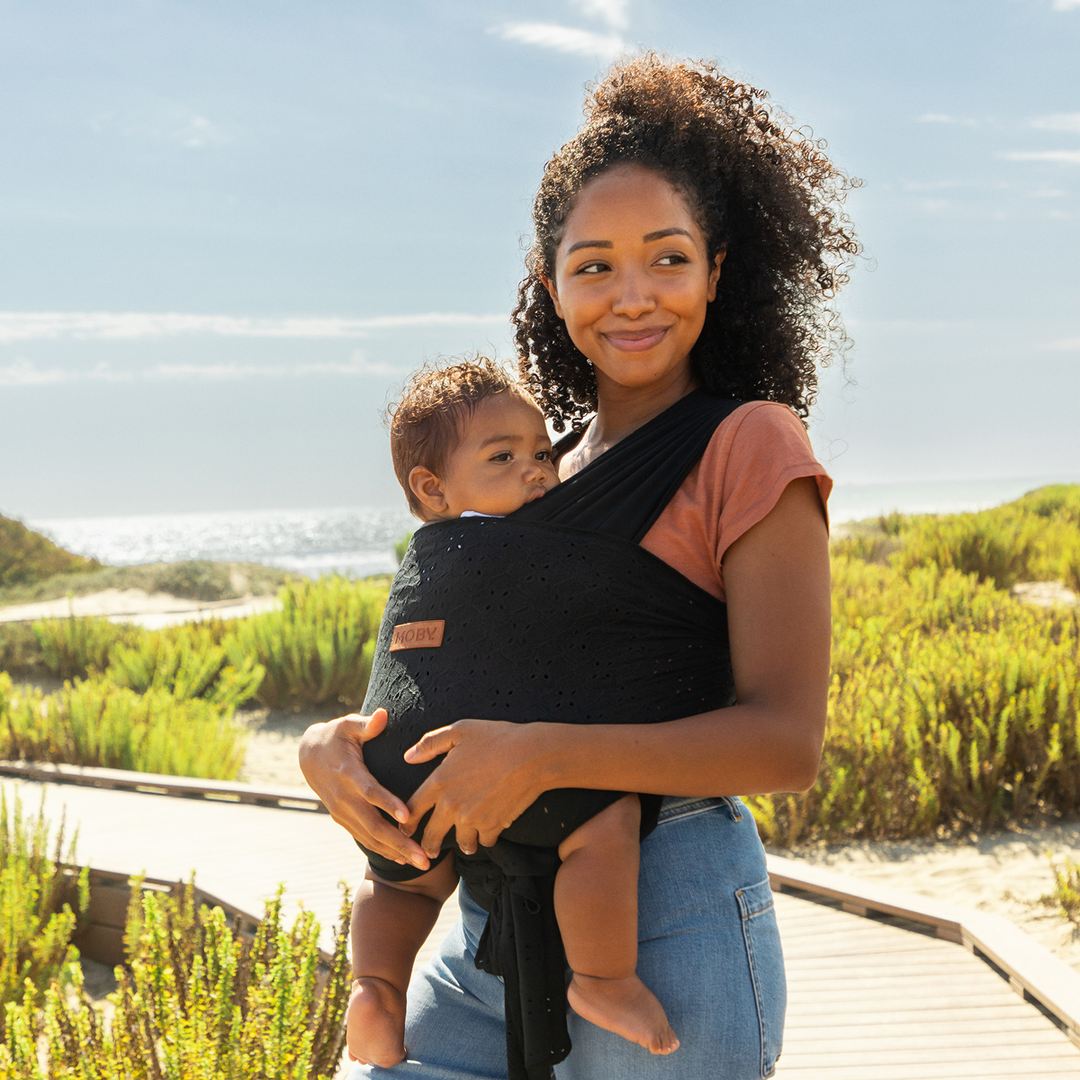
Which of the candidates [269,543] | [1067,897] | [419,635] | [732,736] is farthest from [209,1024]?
[269,543]

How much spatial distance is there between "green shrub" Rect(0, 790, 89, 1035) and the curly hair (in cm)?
265

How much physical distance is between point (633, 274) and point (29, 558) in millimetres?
24371

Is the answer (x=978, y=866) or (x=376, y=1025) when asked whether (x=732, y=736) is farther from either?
(x=978, y=866)

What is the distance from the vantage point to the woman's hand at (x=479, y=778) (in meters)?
1.19

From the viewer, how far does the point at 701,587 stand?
133 cm

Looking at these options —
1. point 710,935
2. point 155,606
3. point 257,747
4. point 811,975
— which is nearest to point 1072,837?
point 811,975

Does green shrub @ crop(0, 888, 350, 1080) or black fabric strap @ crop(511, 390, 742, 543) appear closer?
black fabric strap @ crop(511, 390, 742, 543)

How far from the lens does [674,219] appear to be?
150 cm

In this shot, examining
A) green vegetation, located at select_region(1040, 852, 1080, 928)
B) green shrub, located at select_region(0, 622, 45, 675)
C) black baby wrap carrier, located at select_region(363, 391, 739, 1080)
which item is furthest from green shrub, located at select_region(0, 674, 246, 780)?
black baby wrap carrier, located at select_region(363, 391, 739, 1080)

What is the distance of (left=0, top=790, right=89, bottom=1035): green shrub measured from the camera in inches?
126

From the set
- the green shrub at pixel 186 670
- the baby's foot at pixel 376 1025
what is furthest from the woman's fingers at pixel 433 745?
the green shrub at pixel 186 670

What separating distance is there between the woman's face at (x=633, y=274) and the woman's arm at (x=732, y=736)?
0.37 m

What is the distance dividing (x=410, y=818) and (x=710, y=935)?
0.41 meters

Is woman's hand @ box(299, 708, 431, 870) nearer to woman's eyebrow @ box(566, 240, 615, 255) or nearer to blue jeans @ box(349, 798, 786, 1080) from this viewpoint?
blue jeans @ box(349, 798, 786, 1080)
